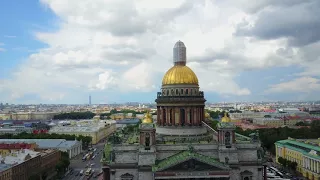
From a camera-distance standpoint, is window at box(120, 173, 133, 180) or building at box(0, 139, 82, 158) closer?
window at box(120, 173, 133, 180)

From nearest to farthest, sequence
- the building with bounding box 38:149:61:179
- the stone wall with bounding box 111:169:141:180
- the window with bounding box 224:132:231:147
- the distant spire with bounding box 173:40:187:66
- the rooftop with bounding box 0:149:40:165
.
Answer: the window with bounding box 224:132:231:147
the stone wall with bounding box 111:169:141:180
the distant spire with bounding box 173:40:187:66
the rooftop with bounding box 0:149:40:165
the building with bounding box 38:149:61:179

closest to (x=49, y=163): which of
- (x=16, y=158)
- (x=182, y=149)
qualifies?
(x=16, y=158)

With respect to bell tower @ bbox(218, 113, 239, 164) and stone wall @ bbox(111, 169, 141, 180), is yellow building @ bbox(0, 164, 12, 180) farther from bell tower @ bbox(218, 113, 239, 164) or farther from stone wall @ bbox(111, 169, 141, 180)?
bell tower @ bbox(218, 113, 239, 164)

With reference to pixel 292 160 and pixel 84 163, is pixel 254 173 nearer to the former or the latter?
pixel 292 160

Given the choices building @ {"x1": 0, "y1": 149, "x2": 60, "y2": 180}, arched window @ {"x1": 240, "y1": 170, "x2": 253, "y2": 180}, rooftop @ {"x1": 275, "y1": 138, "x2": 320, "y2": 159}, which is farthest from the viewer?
rooftop @ {"x1": 275, "y1": 138, "x2": 320, "y2": 159}

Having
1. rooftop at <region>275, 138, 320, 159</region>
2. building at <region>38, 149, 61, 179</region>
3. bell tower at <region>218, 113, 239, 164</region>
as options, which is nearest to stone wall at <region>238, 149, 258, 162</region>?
bell tower at <region>218, 113, 239, 164</region>

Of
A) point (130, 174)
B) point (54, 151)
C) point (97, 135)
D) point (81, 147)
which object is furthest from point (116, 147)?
point (97, 135)
